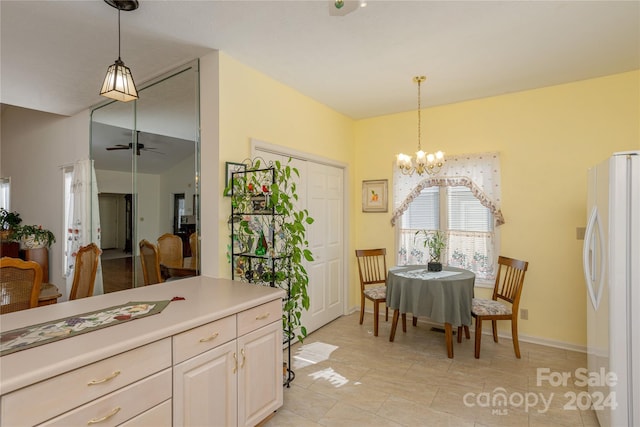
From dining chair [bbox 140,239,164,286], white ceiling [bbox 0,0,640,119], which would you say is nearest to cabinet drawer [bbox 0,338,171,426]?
dining chair [bbox 140,239,164,286]

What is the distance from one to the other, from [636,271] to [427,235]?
7.63 feet

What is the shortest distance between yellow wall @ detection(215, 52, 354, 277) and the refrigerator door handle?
2595mm

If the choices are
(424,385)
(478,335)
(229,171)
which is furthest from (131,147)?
(478,335)

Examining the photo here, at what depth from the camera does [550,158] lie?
3328mm

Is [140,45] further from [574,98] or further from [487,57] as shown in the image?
[574,98]

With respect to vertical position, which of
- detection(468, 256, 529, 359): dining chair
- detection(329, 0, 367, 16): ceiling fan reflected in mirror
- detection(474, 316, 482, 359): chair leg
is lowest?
detection(474, 316, 482, 359): chair leg

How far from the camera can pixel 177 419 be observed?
1478 mm

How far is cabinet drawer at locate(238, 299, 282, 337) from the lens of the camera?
6.00ft

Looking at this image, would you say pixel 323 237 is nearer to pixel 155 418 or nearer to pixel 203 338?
pixel 203 338

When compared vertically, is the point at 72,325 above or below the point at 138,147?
below

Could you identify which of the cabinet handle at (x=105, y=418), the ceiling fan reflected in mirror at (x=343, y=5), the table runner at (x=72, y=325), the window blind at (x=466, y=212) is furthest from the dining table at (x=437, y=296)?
the cabinet handle at (x=105, y=418)

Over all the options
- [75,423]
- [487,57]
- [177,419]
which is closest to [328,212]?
[487,57]

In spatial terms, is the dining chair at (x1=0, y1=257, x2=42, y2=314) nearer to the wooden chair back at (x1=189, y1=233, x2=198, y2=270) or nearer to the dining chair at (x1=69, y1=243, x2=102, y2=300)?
the dining chair at (x1=69, y1=243, x2=102, y2=300)

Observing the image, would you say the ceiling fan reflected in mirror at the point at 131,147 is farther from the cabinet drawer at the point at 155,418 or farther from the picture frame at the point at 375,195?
the picture frame at the point at 375,195
